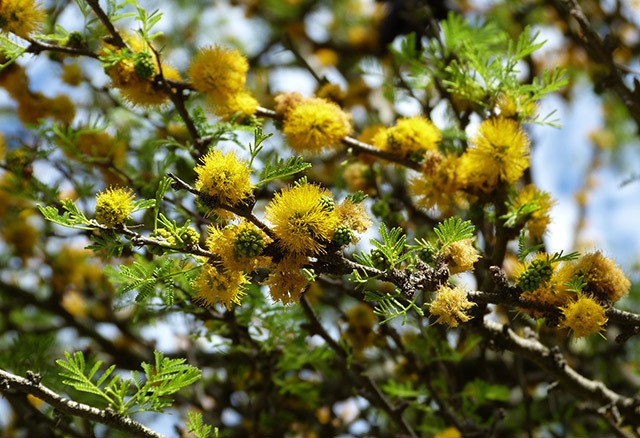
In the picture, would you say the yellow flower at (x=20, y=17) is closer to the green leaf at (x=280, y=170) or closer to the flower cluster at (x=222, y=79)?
the flower cluster at (x=222, y=79)

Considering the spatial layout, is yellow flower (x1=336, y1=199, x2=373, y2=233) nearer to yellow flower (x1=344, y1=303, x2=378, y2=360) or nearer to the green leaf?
the green leaf

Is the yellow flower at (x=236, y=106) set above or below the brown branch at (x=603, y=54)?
below

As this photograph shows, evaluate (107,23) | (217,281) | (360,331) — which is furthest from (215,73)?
(360,331)

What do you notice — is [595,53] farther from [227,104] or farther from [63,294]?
[63,294]

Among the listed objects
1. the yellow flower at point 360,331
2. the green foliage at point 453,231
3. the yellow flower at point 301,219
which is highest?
the yellow flower at point 360,331

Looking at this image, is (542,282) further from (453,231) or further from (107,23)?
(107,23)

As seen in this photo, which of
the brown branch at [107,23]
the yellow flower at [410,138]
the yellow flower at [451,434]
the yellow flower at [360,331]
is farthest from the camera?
the yellow flower at [360,331]

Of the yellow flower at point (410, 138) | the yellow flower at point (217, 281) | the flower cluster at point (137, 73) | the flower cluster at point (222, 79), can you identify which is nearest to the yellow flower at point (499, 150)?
the yellow flower at point (410, 138)

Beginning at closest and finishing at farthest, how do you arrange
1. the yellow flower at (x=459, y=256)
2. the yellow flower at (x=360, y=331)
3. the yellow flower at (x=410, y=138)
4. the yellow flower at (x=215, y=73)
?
1. the yellow flower at (x=459, y=256)
2. the yellow flower at (x=215, y=73)
3. the yellow flower at (x=410, y=138)
4. the yellow flower at (x=360, y=331)
